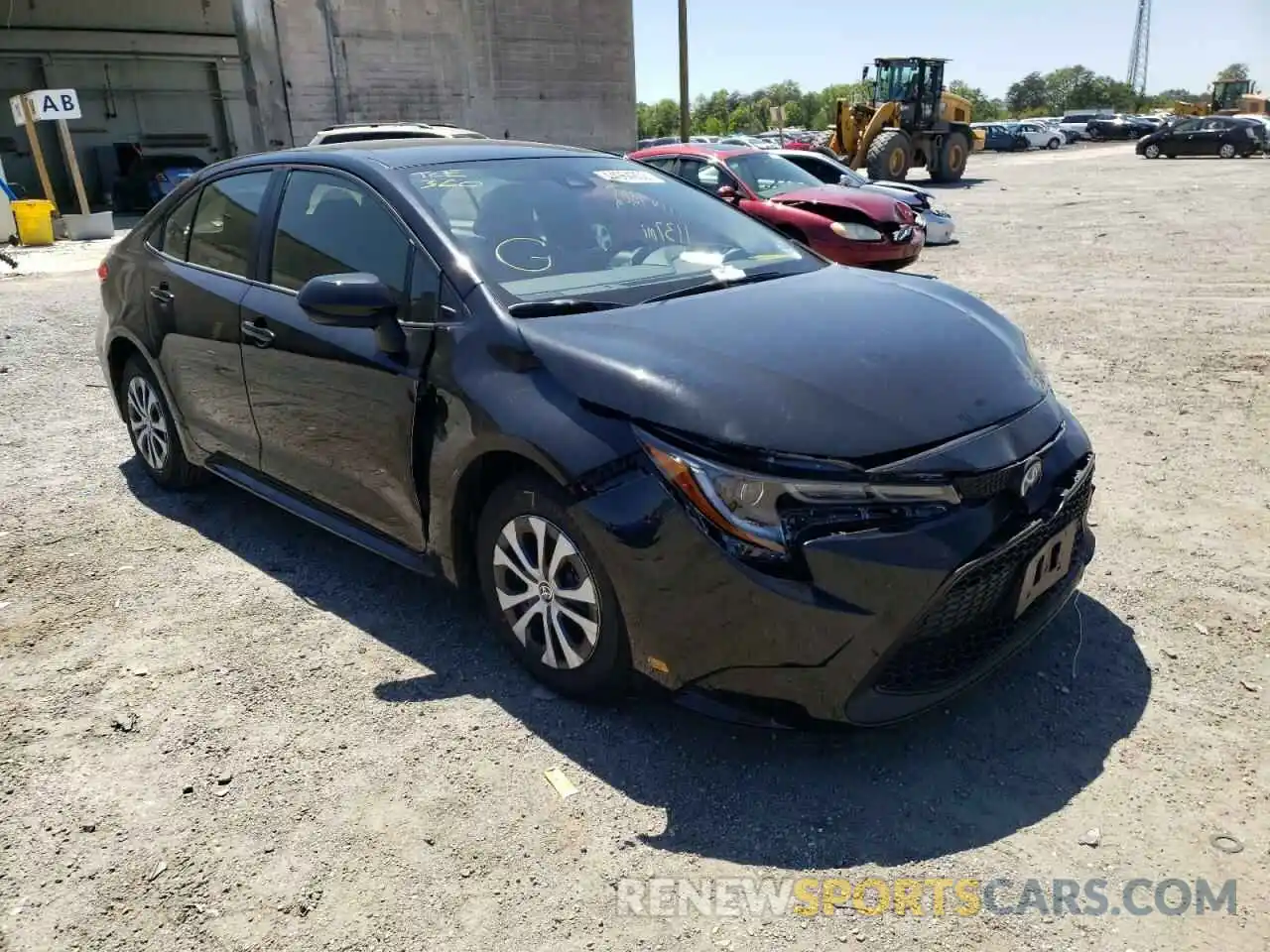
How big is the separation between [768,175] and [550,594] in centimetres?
952

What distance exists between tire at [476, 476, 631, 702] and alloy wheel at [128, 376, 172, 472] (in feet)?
8.07

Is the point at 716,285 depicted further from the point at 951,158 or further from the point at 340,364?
the point at 951,158

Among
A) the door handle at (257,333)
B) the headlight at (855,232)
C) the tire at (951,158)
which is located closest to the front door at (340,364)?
the door handle at (257,333)

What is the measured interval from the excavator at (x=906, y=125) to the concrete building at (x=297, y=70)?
745cm

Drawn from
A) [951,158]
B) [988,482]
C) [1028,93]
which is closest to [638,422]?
[988,482]

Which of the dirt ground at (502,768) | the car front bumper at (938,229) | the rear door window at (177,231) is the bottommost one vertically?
the dirt ground at (502,768)

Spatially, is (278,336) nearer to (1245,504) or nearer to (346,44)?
(1245,504)

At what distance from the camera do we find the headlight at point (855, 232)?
10016 millimetres

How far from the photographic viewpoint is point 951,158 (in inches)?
1031

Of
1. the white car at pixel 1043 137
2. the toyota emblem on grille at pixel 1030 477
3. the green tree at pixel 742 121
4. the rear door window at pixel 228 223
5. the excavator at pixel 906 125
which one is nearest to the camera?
the toyota emblem on grille at pixel 1030 477

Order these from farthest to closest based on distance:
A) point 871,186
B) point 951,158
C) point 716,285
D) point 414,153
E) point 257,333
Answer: point 951,158 → point 871,186 → point 257,333 → point 414,153 → point 716,285

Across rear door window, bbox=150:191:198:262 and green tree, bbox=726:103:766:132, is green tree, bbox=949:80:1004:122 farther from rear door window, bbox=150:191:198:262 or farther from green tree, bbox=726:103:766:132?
rear door window, bbox=150:191:198:262

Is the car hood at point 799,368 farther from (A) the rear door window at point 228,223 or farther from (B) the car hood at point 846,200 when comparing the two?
(B) the car hood at point 846,200

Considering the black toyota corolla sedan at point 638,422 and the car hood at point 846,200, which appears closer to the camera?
the black toyota corolla sedan at point 638,422
